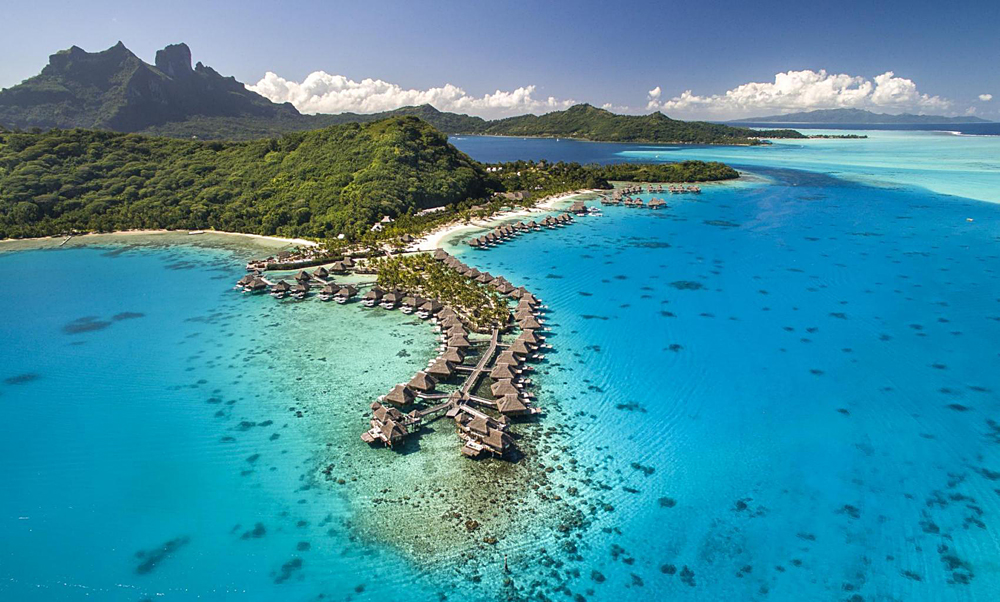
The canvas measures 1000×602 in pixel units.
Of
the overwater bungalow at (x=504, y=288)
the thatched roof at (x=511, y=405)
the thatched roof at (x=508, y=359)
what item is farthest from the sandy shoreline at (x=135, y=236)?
the thatched roof at (x=511, y=405)

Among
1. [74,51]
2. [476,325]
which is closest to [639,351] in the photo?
[476,325]

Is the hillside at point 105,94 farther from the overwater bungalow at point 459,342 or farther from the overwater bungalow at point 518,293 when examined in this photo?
the overwater bungalow at point 459,342

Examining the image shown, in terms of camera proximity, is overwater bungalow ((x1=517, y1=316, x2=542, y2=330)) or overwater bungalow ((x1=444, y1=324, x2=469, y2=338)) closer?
overwater bungalow ((x1=444, y1=324, x2=469, y2=338))

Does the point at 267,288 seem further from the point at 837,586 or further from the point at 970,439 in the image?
the point at 970,439

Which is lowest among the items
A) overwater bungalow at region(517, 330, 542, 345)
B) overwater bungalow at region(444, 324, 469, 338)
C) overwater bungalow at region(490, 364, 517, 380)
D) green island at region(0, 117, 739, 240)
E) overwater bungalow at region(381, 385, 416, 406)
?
overwater bungalow at region(381, 385, 416, 406)

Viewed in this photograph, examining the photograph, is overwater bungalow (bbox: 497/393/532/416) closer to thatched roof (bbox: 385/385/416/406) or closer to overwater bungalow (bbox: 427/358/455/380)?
overwater bungalow (bbox: 427/358/455/380)

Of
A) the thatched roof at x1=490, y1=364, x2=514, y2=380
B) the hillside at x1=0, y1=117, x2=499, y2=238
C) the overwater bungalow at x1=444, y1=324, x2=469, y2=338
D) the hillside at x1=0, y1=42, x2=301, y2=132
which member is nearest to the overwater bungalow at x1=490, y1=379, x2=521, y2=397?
the thatched roof at x1=490, y1=364, x2=514, y2=380
